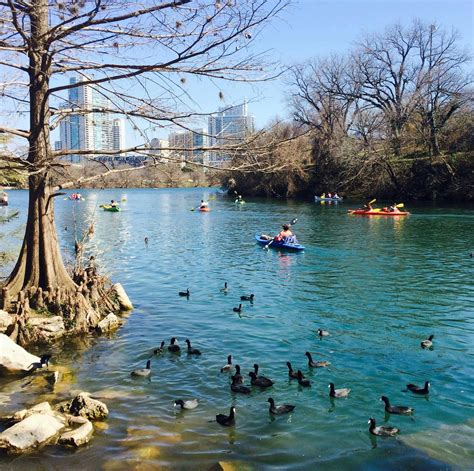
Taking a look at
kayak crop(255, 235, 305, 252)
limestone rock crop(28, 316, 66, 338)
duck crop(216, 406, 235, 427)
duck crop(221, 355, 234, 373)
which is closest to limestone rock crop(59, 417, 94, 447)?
duck crop(216, 406, 235, 427)

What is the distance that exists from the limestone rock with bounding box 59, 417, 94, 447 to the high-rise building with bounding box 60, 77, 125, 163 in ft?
15.9

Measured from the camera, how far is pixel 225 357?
433 inches

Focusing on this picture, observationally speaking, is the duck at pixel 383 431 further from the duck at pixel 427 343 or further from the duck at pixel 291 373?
the duck at pixel 427 343

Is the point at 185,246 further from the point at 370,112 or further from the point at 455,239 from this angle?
the point at 370,112

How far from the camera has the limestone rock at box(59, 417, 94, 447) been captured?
278 inches

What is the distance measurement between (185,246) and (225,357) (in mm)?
17482

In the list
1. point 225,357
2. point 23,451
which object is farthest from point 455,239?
point 23,451

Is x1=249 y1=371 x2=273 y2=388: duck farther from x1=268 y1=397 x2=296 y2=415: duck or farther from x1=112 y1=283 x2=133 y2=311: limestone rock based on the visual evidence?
x1=112 y1=283 x2=133 y2=311: limestone rock

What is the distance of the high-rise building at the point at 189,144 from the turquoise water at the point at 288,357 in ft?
13.7

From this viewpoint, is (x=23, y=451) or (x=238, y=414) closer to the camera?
(x=23, y=451)

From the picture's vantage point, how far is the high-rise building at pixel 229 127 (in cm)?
815

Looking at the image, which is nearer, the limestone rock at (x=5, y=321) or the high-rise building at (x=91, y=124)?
the high-rise building at (x=91, y=124)

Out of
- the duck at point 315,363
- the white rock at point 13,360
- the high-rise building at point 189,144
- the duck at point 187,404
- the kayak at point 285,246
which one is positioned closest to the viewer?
the duck at point 187,404

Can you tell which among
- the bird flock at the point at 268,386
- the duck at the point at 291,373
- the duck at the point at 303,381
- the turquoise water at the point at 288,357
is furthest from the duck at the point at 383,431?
the duck at the point at 291,373
